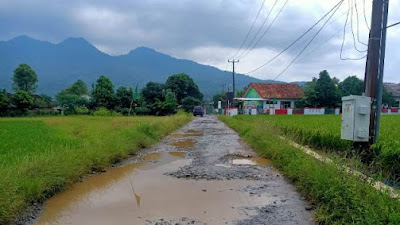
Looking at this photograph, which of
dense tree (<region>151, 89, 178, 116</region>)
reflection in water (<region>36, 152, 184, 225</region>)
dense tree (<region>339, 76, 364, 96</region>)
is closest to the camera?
reflection in water (<region>36, 152, 184, 225</region>)

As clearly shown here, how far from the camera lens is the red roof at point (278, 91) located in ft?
156

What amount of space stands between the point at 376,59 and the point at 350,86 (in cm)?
4296

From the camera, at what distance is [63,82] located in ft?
601

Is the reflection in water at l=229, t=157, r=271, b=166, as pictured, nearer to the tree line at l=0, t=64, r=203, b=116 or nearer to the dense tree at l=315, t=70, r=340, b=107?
the tree line at l=0, t=64, r=203, b=116

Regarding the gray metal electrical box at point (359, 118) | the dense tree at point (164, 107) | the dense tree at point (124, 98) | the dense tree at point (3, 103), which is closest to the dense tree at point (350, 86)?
the dense tree at point (164, 107)

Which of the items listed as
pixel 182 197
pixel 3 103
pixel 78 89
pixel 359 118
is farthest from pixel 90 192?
pixel 78 89

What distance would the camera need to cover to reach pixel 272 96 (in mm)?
47219

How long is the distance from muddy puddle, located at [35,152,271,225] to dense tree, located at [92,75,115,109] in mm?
40945

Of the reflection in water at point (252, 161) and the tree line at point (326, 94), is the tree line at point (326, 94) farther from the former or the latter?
the reflection in water at point (252, 161)

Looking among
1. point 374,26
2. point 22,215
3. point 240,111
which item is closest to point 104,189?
point 22,215

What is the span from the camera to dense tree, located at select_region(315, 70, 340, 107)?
1683 inches

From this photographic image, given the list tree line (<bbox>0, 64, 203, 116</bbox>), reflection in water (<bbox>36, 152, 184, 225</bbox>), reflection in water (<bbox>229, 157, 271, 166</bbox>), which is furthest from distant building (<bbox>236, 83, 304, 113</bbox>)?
reflection in water (<bbox>36, 152, 184, 225</bbox>)

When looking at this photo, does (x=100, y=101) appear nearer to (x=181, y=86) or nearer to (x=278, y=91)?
(x=181, y=86)

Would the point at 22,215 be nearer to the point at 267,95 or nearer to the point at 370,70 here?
the point at 370,70
